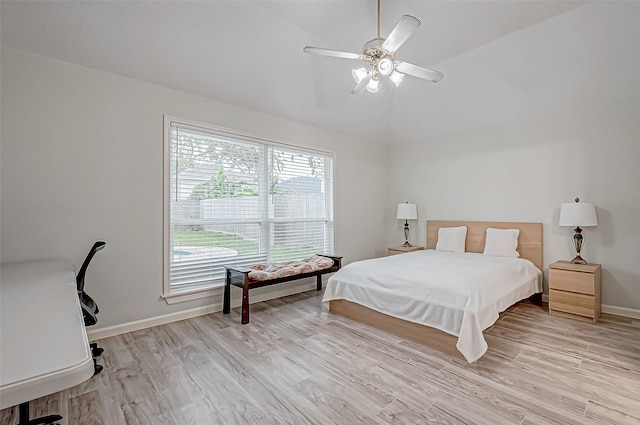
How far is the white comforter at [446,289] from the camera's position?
243 centimetres

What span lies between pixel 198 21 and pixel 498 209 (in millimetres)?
4420

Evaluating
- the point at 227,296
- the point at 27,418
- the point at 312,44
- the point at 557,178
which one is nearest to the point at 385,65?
the point at 312,44

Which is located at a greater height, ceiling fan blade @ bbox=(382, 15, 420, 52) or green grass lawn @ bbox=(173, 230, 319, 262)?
ceiling fan blade @ bbox=(382, 15, 420, 52)

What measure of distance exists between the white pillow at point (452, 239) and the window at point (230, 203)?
1885mm

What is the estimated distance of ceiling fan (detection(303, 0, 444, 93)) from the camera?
7.18 feet

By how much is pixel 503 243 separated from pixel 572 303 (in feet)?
3.36

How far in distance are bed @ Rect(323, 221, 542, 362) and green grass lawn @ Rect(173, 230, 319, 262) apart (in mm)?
1067

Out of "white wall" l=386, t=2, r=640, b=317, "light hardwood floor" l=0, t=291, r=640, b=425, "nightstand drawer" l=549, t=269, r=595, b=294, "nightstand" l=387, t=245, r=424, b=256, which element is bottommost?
"light hardwood floor" l=0, t=291, r=640, b=425

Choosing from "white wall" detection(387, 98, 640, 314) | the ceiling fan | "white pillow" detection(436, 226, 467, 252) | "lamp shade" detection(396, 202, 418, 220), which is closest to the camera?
the ceiling fan

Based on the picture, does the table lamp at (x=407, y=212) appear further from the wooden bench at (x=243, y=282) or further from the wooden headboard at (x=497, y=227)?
the wooden bench at (x=243, y=282)

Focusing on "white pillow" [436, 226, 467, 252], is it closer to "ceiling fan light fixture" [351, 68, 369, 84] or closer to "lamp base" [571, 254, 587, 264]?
"lamp base" [571, 254, 587, 264]

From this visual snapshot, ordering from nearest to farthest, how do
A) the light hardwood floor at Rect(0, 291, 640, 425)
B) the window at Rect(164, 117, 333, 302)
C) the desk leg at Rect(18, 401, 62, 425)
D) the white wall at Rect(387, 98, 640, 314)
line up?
1. the desk leg at Rect(18, 401, 62, 425)
2. the light hardwood floor at Rect(0, 291, 640, 425)
3. the window at Rect(164, 117, 333, 302)
4. the white wall at Rect(387, 98, 640, 314)

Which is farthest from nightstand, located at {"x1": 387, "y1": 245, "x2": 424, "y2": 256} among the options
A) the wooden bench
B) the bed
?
the wooden bench

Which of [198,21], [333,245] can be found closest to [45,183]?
[198,21]
